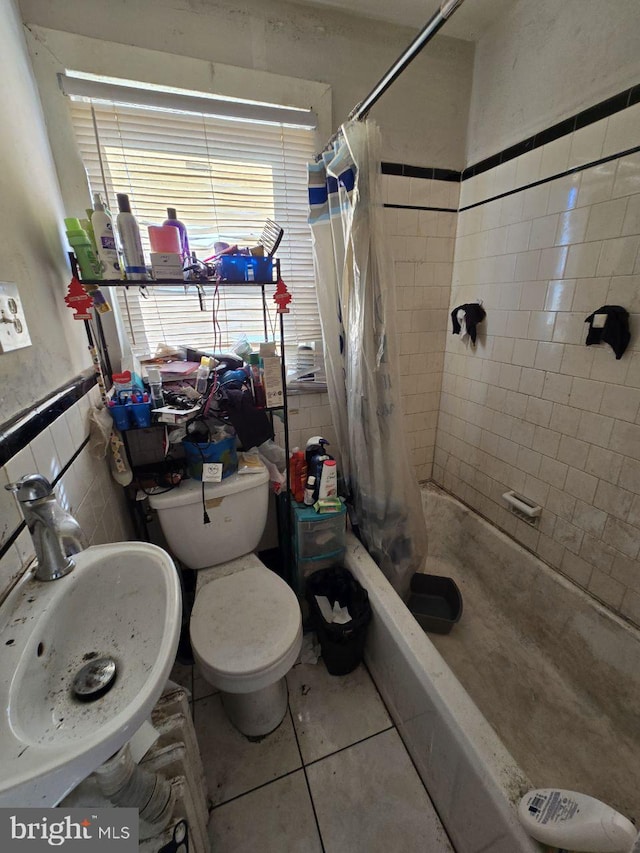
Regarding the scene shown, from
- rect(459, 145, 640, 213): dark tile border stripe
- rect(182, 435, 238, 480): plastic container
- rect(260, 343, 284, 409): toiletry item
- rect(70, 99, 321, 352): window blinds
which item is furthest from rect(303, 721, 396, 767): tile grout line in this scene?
rect(459, 145, 640, 213): dark tile border stripe

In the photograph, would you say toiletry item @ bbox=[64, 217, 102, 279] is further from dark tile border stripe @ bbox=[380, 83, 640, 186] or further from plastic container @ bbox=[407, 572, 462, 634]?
plastic container @ bbox=[407, 572, 462, 634]

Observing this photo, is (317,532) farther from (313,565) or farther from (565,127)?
(565,127)

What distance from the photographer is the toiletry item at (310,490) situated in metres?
1.46

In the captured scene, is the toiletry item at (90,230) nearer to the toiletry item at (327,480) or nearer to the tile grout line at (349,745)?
the toiletry item at (327,480)

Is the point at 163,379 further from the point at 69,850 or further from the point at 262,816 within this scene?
the point at 262,816

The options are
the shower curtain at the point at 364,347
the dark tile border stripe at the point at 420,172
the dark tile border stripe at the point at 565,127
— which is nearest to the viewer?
the dark tile border stripe at the point at 565,127

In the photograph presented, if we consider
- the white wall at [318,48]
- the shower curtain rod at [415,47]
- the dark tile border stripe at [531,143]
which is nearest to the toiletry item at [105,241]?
the white wall at [318,48]

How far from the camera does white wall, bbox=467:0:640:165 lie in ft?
3.65

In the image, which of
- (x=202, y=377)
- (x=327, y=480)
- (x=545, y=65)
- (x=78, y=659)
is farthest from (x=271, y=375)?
(x=545, y=65)

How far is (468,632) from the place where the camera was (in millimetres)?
1532

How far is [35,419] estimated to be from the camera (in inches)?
27.9

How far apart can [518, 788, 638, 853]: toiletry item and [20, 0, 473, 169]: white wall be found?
217 cm

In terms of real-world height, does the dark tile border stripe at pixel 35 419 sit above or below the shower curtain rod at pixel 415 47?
below

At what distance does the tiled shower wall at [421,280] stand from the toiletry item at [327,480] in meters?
0.40
